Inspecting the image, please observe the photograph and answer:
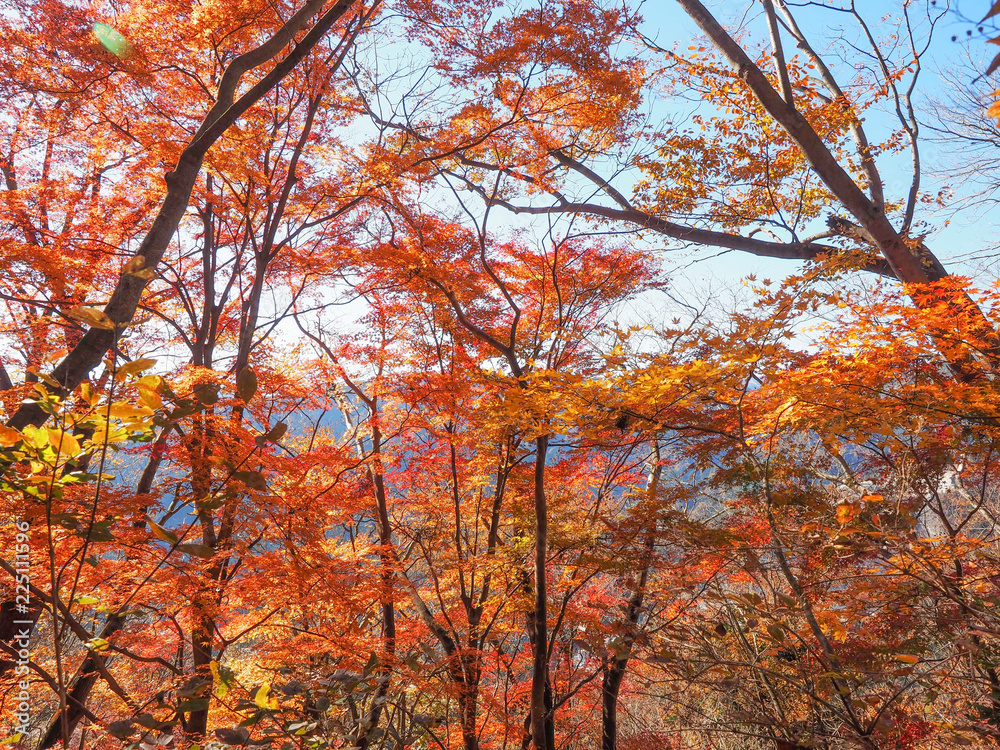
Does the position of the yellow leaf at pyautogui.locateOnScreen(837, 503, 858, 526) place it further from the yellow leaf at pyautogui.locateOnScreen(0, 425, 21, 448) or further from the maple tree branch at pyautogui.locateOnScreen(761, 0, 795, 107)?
the maple tree branch at pyautogui.locateOnScreen(761, 0, 795, 107)

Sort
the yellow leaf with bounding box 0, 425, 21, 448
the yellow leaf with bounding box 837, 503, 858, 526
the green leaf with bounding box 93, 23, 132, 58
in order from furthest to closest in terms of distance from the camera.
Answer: the green leaf with bounding box 93, 23, 132, 58 < the yellow leaf with bounding box 837, 503, 858, 526 < the yellow leaf with bounding box 0, 425, 21, 448

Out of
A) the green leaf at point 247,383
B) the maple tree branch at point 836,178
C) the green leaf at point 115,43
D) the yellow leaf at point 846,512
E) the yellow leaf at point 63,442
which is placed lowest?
the yellow leaf at point 63,442

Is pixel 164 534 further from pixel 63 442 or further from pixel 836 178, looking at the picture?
pixel 836 178

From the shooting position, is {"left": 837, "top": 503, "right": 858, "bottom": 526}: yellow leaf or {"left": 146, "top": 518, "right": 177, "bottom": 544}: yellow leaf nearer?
{"left": 146, "top": 518, "right": 177, "bottom": 544}: yellow leaf

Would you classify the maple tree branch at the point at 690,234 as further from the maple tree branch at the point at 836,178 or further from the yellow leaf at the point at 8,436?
the yellow leaf at the point at 8,436

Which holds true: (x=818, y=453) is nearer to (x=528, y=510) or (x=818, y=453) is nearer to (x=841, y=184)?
(x=841, y=184)

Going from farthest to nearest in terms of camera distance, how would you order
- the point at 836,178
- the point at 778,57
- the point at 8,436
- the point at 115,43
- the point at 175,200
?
1. the point at 778,57
2. the point at 836,178
3. the point at 115,43
4. the point at 175,200
5. the point at 8,436

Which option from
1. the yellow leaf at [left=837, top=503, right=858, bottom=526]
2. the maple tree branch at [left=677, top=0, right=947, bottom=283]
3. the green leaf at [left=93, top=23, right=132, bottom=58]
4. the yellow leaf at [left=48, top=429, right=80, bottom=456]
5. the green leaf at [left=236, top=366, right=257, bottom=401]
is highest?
the green leaf at [left=93, top=23, right=132, bottom=58]

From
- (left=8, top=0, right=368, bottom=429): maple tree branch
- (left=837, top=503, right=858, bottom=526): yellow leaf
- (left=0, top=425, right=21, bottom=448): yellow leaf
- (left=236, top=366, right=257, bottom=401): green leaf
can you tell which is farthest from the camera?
(left=837, top=503, right=858, bottom=526): yellow leaf

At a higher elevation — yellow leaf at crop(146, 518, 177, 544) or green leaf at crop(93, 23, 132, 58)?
green leaf at crop(93, 23, 132, 58)

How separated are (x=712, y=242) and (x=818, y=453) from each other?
370cm

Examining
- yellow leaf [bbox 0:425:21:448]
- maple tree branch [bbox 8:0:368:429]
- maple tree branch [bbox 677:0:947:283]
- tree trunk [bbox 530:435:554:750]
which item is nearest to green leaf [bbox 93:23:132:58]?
maple tree branch [bbox 8:0:368:429]

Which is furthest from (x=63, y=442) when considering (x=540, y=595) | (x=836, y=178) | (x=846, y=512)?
(x=836, y=178)

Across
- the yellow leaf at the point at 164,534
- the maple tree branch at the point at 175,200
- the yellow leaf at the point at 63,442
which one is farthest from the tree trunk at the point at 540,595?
the yellow leaf at the point at 63,442
